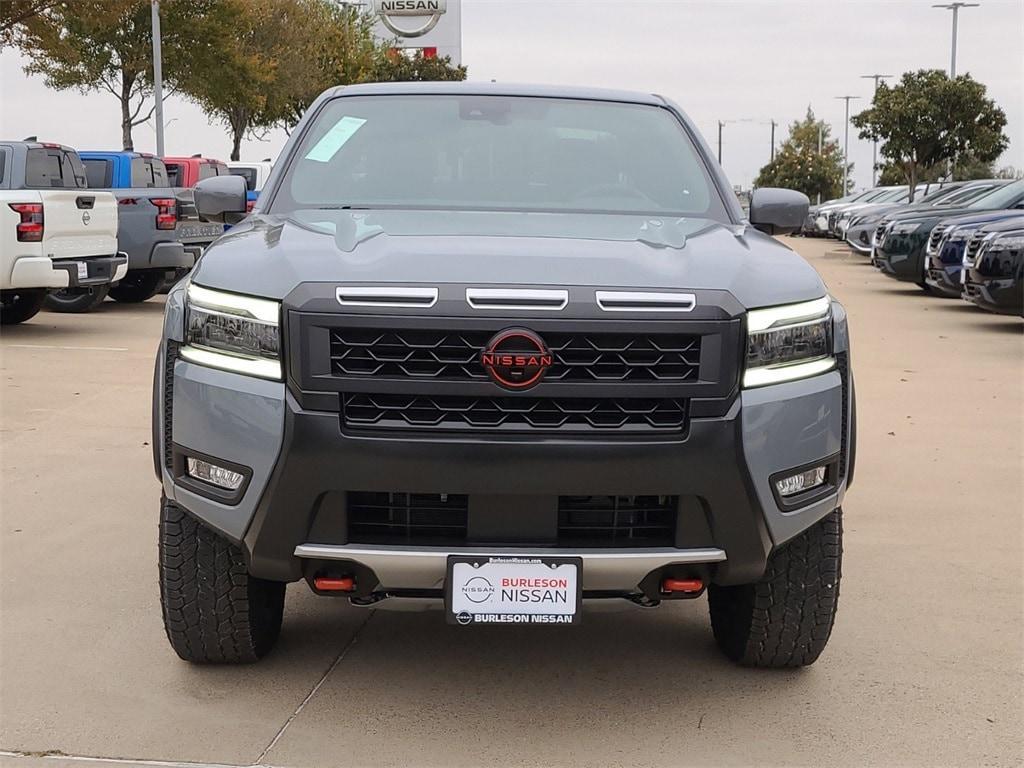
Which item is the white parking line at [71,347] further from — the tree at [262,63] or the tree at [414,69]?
the tree at [414,69]

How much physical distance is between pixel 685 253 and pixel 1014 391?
23.2 feet

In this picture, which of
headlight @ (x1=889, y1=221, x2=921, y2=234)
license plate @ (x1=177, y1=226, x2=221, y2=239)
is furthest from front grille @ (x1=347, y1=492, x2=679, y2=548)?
headlight @ (x1=889, y1=221, x2=921, y2=234)

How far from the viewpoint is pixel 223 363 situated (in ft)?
11.4

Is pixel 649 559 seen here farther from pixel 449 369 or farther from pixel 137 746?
pixel 137 746

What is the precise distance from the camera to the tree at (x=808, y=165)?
74.9 metres

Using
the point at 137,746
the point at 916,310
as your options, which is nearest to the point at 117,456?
the point at 137,746

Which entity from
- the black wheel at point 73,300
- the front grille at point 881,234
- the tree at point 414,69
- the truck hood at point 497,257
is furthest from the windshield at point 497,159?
the tree at point 414,69

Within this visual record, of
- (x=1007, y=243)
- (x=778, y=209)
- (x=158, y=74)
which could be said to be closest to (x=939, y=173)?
(x=158, y=74)

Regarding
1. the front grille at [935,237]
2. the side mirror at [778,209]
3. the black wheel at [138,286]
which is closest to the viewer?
the side mirror at [778,209]

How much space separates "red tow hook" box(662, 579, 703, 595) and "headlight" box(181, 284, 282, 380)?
1.14 meters

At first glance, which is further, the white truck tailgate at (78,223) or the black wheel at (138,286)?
the black wheel at (138,286)

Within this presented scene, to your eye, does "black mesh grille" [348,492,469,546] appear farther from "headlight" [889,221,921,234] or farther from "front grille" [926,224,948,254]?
"headlight" [889,221,921,234]

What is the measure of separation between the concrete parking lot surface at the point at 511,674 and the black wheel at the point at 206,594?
0.41ft

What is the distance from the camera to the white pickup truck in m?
12.2
